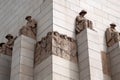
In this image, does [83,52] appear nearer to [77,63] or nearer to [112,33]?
[77,63]

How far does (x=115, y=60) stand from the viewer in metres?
13.9

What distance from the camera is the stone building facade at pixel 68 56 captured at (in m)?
12.8

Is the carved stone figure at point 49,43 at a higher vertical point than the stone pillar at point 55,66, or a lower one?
higher

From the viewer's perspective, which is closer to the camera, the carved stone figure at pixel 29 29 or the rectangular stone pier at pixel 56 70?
the rectangular stone pier at pixel 56 70

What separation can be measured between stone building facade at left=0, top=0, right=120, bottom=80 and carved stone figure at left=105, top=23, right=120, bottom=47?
0.61 feet

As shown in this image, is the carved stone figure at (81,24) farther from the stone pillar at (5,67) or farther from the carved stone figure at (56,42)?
the stone pillar at (5,67)

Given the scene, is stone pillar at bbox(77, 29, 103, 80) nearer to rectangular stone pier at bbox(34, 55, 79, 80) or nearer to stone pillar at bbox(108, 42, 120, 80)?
rectangular stone pier at bbox(34, 55, 79, 80)

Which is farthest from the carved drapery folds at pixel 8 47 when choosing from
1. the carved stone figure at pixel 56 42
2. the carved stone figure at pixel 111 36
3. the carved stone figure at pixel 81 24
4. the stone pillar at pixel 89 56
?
the carved stone figure at pixel 111 36

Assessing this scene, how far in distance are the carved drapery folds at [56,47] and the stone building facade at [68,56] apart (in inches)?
3.4

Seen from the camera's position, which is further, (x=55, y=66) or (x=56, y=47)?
(x=56, y=47)

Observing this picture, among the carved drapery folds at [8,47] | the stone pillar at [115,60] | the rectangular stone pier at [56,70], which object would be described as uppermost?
the carved drapery folds at [8,47]

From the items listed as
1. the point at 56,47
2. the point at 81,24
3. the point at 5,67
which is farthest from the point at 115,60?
the point at 5,67

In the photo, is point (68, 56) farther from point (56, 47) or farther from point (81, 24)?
point (81, 24)

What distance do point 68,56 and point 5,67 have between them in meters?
2.85
